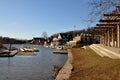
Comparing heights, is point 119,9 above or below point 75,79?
above

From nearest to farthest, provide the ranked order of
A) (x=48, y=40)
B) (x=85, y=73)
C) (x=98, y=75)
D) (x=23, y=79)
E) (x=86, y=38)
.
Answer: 1. (x=98, y=75)
2. (x=85, y=73)
3. (x=23, y=79)
4. (x=86, y=38)
5. (x=48, y=40)

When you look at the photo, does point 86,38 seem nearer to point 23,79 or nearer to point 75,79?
point 23,79

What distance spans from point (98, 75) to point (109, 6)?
10.00 feet

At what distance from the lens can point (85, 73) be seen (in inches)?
525

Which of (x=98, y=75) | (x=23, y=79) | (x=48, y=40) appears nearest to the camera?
(x=98, y=75)

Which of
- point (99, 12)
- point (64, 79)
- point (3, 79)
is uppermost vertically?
point (99, 12)

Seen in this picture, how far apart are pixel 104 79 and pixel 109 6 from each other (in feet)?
9.93

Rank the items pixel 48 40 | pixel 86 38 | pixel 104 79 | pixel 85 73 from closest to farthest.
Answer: pixel 104 79, pixel 85 73, pixel 86 38, pixel 48 40

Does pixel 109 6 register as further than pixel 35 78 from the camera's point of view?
No

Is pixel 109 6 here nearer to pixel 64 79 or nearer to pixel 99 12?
pixel 99 12

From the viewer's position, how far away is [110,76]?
471 inches

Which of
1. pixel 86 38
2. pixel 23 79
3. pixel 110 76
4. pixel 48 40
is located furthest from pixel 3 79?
pixel 48 40

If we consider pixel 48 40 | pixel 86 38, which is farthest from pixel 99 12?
pixel 48 40

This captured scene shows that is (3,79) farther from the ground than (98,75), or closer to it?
closer to it
